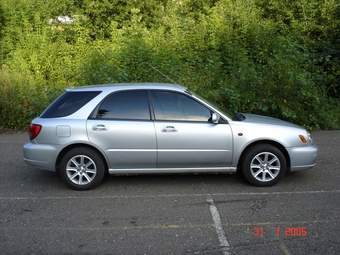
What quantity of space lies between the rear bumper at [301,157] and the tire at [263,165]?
0.14 m

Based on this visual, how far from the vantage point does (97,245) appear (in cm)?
481

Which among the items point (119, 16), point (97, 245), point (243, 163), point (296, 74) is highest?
point (119, 16)

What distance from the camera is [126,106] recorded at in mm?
6707

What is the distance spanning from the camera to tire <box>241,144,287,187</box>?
6578mm

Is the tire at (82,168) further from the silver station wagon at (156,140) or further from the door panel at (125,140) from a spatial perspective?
the door panel at (125,140)

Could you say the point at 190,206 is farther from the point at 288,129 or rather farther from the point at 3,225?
the point at 3,225

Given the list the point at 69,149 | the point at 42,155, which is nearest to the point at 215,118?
the point at 69,149

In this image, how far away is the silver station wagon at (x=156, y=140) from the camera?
6.50m

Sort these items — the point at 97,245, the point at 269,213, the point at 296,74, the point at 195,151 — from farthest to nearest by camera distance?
1. the point at 296,74
2. the point at 195,151
3. the point at 269,213
4. the point at 97,245

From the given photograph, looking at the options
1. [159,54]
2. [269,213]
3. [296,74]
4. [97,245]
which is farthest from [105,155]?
[159,54]

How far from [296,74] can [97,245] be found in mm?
8351

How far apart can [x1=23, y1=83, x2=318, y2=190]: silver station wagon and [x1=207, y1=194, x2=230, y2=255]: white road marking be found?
76 centimetres
